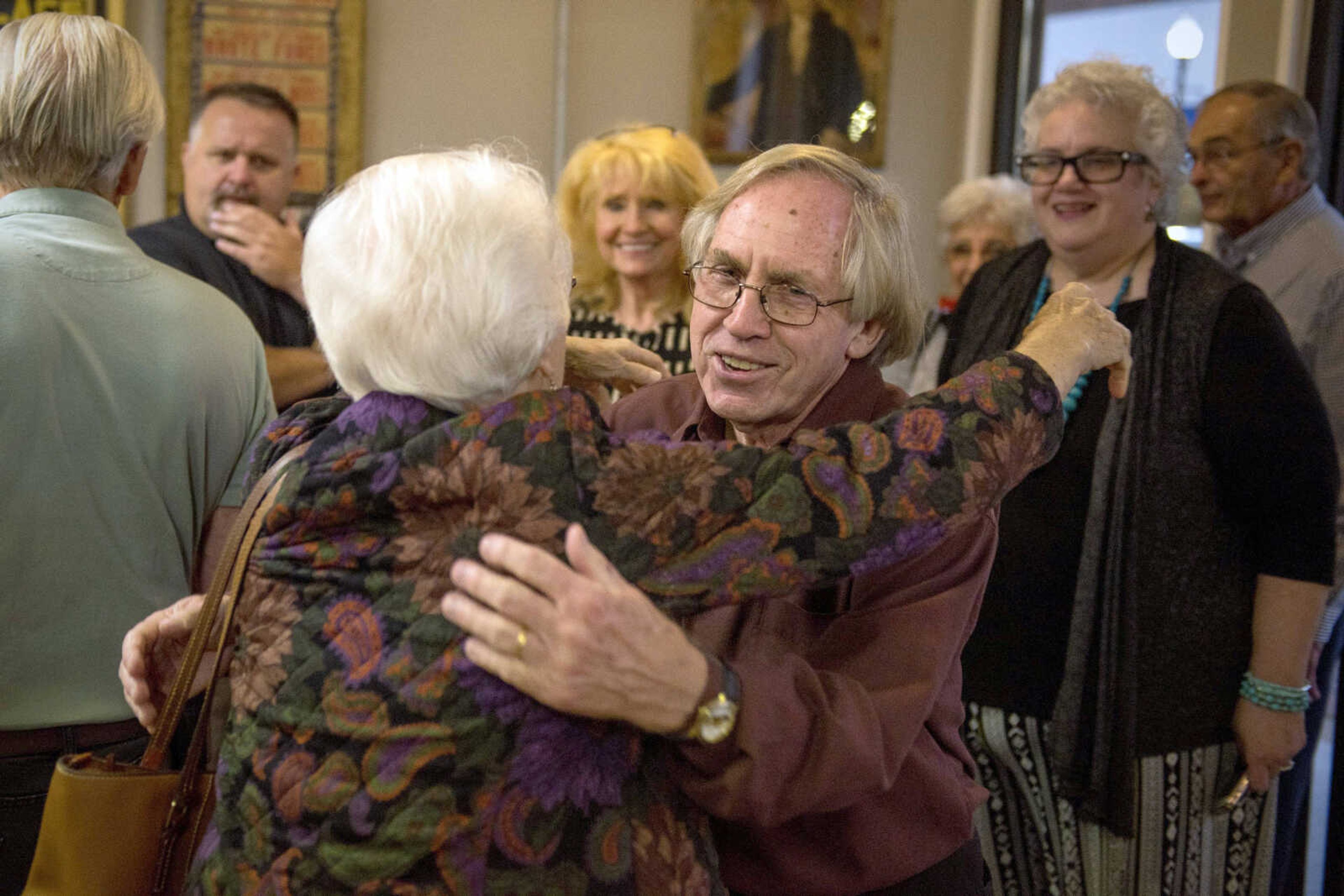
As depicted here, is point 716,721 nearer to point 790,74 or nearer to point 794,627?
point 794,627

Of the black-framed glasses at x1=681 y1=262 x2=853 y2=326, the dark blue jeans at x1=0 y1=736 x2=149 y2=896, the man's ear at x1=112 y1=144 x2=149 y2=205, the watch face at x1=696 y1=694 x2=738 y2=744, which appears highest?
the man's ear at x1=112 y1=144 x2=149 y2=205

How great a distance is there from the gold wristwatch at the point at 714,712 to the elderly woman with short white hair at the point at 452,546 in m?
0.07

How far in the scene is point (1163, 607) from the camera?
2.33m

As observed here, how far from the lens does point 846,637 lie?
139cm

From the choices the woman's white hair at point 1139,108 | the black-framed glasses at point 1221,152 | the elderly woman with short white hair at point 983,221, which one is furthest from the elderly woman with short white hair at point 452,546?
the elderly woman with short white hair at point 983,221

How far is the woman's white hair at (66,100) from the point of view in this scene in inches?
70.1

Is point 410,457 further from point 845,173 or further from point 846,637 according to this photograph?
point 845,173

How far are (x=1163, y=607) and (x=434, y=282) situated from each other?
1.71 metres

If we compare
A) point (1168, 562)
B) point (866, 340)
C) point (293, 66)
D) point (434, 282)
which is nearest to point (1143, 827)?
point (1168, 562)

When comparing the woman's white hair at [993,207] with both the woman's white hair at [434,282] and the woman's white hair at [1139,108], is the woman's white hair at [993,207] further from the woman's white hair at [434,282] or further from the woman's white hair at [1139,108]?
the woman's white hair at [434,282]

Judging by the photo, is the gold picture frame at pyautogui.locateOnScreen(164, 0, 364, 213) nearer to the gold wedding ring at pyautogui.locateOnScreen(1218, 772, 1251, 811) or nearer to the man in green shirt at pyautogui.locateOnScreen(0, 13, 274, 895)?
the man in green shirt at pyautogui.locateOnScreen(0, 13, 274, 895)

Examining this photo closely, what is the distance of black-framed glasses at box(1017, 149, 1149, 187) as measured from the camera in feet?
8.35

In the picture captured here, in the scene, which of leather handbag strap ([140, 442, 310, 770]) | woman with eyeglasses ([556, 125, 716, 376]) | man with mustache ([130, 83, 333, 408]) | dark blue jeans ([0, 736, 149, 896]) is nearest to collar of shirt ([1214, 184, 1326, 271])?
woman with eyeglasses ([556, 125, 716, 376])

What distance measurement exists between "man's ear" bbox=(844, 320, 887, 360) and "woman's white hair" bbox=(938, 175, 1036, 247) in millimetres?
2684
